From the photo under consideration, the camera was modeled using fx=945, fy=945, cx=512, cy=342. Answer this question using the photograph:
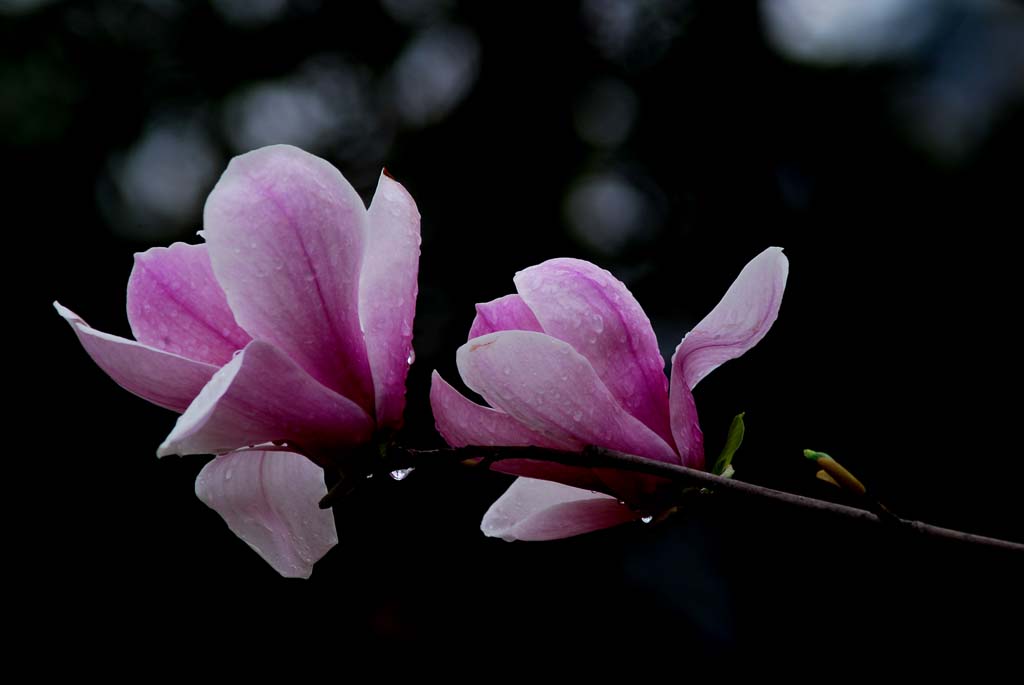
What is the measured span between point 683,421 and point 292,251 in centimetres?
26

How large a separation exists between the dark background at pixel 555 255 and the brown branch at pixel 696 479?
7.29ft

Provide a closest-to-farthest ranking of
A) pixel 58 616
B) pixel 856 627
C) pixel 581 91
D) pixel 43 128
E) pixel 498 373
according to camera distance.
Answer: pixel 498 373
pixel 856 627
pixel 58 616
pixel 43 128
pixel 581 91

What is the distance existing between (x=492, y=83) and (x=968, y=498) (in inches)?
89.9

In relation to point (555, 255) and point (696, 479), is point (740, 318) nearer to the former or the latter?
point (696, 479)

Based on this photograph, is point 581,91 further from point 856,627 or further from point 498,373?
point 498,373

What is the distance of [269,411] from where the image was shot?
52 centimetres

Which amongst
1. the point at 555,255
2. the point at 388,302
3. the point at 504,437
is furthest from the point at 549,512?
the point at 555,255

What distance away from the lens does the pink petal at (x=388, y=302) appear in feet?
1.85

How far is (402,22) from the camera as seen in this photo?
3857 mm

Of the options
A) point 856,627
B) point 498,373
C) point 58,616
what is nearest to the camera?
point 498,373

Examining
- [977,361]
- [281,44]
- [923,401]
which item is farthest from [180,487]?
[977,361]

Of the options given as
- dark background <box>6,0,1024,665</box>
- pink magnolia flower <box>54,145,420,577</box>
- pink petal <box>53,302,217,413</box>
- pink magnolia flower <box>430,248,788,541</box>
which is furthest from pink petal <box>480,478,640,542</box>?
dark background <box>6,0,1024,665</box>

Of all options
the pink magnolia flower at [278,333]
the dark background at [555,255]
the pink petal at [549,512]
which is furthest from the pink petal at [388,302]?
the dark background at [555,255]

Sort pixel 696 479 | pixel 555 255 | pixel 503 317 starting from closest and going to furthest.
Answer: pixel 696 479, pixel 503 317, pixel 555 255
